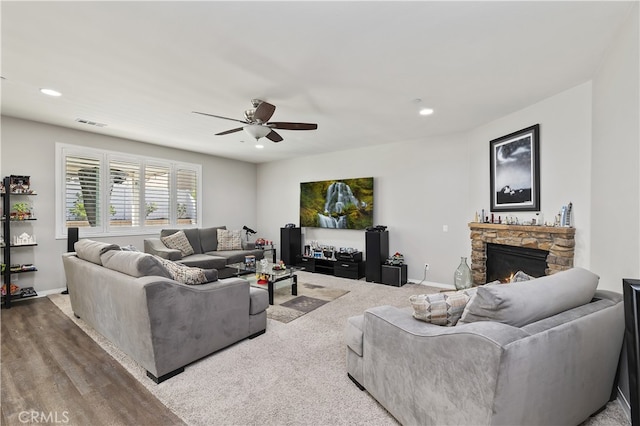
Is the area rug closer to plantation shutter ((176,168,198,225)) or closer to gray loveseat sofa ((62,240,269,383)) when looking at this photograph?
gray loveseat sofa ((62,240,269,383))

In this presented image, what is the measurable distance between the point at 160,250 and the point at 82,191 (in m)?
1.58

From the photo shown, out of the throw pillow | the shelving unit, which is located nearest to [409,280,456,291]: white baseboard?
the throw pillow

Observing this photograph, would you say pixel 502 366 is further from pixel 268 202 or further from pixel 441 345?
pixel 268 202

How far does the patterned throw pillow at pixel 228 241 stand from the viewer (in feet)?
20.4

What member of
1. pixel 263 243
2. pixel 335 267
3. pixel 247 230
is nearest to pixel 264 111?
pixel 335 267

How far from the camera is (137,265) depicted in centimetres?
238

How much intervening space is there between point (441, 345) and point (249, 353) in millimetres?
→ 1889

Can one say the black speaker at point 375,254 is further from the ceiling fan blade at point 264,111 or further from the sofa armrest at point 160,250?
the sofa armrest at point 160,250

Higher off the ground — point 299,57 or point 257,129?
point 299,57

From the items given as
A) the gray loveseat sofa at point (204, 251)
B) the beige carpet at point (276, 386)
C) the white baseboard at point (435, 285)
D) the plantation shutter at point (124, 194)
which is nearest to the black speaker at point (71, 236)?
the plantation shutter at point (124, 194)

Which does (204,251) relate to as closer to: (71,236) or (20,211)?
(71,236)

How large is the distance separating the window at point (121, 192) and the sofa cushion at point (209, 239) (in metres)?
0.50

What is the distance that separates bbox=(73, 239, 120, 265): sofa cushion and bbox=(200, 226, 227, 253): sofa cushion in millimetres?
2816

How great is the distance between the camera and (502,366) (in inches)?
48.9
